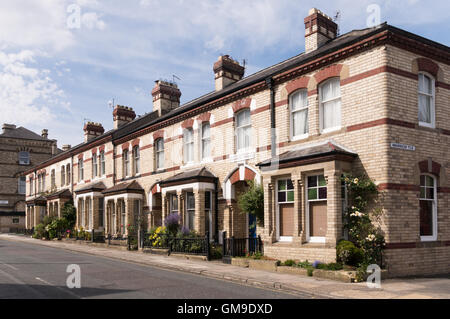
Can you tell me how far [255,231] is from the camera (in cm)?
1898

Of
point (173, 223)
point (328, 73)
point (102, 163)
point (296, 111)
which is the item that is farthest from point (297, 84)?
point (102, 163)

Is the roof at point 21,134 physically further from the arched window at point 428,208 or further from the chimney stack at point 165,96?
the arched window at point 428,208

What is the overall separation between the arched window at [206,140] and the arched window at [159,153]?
4142 mm

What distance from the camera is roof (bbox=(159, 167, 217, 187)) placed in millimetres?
20078

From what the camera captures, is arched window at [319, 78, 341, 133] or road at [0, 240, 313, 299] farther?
arched window at [319, 78, 341, 133]

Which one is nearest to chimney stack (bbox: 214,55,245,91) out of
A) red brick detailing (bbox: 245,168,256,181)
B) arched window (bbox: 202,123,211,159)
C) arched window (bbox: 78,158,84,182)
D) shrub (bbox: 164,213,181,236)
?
arched window (bbox: 202,123,211,159)

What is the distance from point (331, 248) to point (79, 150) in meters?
27.1

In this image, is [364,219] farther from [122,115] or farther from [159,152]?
[122,115]

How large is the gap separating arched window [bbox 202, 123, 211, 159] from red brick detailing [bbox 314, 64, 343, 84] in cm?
731

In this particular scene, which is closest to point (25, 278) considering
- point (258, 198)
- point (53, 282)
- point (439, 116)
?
point (53, 282)

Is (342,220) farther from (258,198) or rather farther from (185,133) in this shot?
(185,133)

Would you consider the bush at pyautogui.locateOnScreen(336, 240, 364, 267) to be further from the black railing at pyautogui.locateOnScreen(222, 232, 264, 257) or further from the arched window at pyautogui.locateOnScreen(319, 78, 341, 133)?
the black railing at pyautogui.locateOnScreen(222, 232, 264, 257)

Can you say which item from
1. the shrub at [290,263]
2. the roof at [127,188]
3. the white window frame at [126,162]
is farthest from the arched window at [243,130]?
the white window frame at [126,162]
